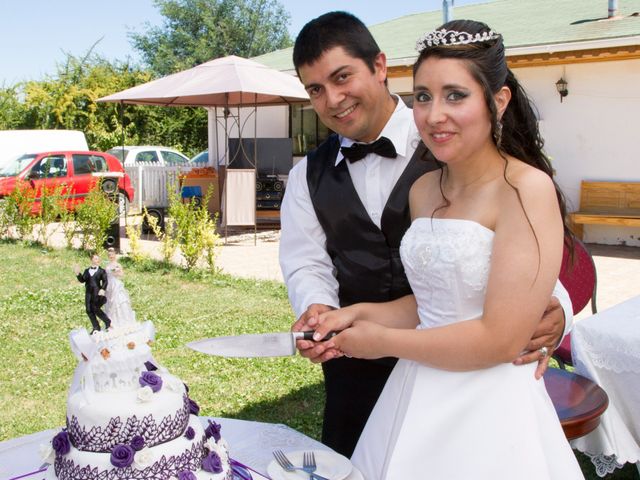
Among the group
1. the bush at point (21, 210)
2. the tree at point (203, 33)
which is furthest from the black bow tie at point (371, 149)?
the tree at point (203, 33)

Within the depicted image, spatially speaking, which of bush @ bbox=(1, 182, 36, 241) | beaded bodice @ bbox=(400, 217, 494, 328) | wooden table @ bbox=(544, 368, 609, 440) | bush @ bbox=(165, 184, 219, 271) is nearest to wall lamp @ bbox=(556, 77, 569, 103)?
bush @ bbox=(165, 184, 219, 271)

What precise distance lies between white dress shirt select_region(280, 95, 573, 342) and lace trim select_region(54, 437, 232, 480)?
87 centimetres

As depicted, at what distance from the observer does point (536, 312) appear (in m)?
1.80

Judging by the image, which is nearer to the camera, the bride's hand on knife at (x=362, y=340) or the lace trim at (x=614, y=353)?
the bride's hand on knife at (x=362, y=340)

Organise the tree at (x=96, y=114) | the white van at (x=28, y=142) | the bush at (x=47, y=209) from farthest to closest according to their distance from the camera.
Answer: the tree at (x=96, y=114) → the white van at (x=28, y=142) → the bush at (x=47, y=209)

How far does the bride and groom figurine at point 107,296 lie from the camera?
5.95 ft

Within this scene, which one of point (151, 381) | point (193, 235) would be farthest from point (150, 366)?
point (193, 235)

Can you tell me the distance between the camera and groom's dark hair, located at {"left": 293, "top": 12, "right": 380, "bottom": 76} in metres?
2.57

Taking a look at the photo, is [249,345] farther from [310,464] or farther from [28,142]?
[28,142]

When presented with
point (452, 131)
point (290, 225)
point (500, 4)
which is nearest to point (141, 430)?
point (452, 131)

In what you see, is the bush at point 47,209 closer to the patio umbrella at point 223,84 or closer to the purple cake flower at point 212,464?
the patio umbrella at point 223,84

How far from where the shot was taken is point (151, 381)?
1.75 meters

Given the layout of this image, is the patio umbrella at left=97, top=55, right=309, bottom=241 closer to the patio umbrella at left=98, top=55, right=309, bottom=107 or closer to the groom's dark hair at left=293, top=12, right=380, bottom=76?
the patio umbrella at left=98, top=55, right=309, bottom=107

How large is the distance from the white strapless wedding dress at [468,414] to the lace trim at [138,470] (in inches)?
21.3
